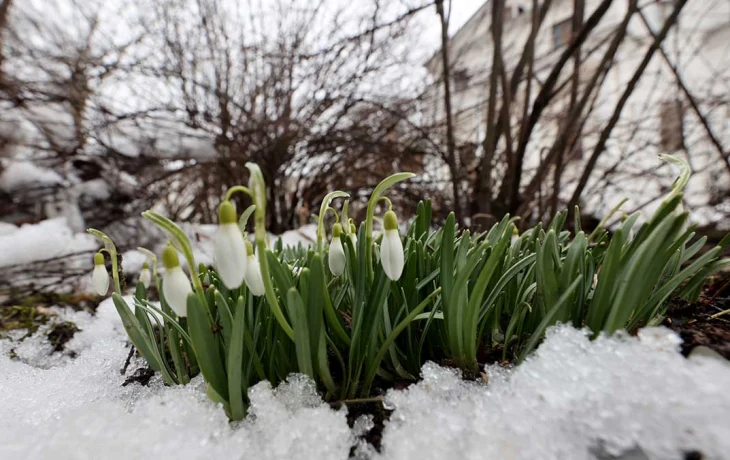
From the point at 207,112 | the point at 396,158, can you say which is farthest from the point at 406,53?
the point at 207,112

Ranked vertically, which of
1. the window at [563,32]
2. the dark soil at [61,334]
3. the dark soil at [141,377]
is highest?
the window at [563,32]

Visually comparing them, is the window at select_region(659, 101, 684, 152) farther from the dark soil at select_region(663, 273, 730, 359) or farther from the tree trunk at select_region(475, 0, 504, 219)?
the dark soil at select_region(663, 273, 730, 359)

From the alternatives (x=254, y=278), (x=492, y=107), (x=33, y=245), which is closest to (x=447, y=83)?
(x=492, y=107)

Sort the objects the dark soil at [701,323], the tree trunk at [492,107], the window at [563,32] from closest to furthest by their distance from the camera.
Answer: the dark soil at [701,323]
the tree trunk at [492,107]
the window at [563,32]

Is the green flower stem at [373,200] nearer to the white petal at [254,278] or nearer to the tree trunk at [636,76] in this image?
the white petal at [254,278]

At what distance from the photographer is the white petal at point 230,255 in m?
0.40

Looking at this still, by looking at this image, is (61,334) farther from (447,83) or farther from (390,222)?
(447,83)

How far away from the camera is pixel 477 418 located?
451 mm

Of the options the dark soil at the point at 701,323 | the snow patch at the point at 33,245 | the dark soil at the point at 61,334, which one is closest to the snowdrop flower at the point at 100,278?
the dark soil at the point at 61,334

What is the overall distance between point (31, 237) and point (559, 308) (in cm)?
203

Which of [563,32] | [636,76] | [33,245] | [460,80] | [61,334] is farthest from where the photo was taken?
[460,80]

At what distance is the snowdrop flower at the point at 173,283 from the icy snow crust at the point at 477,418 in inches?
6.0

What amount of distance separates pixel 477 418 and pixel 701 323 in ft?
1.37

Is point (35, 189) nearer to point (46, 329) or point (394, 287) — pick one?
point (46, 329)
